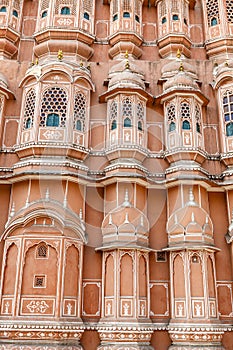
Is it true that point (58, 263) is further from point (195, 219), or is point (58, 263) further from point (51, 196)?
point (195, 219)

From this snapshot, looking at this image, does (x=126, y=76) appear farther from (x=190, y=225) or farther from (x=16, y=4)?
(x=16, y=4)

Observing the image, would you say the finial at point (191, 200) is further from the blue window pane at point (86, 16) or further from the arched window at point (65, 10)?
the arched window at point (65, 10)

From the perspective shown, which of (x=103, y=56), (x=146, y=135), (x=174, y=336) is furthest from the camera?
(x=103, y=56)

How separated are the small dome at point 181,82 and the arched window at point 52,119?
4.64m

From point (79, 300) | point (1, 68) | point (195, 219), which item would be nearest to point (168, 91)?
point (195, 219)

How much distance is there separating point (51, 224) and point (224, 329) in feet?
21.7

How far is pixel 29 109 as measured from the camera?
47.5 feet

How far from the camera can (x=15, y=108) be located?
15148mm

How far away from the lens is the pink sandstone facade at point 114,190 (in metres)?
11.9

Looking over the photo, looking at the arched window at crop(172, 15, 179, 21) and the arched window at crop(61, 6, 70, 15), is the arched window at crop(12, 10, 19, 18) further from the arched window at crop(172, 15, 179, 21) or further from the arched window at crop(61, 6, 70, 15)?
the arched window at crop(172, 15, 179, 21)

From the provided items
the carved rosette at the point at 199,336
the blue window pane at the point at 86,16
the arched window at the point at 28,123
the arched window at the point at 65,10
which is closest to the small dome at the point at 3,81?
the arched window at the point at 28,123

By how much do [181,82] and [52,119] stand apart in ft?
17.5

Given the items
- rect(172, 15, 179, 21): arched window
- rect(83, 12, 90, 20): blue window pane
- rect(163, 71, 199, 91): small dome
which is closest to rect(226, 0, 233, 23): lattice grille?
rect(172, 15, 179, 21): arched window

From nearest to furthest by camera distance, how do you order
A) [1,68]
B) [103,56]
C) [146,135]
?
[146,135] < [1,68] < [103,56]
